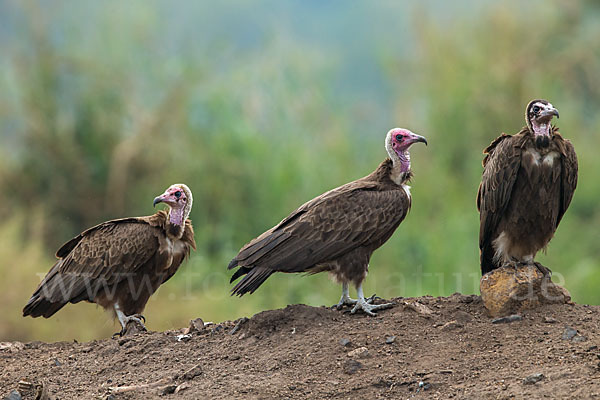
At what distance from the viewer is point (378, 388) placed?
5.39 metres

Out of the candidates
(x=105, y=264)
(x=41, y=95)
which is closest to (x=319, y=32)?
(x=41, y=95)

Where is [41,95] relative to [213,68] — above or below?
below

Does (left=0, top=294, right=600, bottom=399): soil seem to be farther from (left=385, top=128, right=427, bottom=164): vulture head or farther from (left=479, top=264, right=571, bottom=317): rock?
(left=385, top=128, right=427, bottom=164): vulture head

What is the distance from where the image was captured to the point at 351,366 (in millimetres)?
5691

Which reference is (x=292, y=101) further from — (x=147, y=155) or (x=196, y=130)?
(x=147, y=155)

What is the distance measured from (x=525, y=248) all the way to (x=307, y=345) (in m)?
2.03

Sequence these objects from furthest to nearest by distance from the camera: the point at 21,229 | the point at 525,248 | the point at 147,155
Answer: the point at 147,155
the point at 21,229
the point at 525,248

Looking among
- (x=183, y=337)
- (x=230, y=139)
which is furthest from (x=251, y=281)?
Result: (x=230, y=139)

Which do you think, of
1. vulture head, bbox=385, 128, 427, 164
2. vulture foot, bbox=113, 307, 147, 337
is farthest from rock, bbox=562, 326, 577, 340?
vulture foot, bbox=113, 307, 147, 337

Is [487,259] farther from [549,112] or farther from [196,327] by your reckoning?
[196,327]

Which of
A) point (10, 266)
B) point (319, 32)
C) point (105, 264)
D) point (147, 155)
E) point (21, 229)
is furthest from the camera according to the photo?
point (319, 32)

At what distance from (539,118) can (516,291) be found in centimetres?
137

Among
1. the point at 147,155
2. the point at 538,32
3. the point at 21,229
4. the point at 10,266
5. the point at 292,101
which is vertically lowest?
the point at 10,266

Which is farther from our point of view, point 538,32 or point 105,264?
point 538,32
